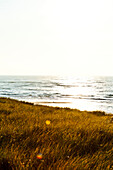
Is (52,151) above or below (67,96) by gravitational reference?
above

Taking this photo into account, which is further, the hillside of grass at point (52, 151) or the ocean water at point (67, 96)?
the ocean water at point (67, 96)

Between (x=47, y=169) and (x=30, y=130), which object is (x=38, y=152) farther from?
(x=30, y=130)

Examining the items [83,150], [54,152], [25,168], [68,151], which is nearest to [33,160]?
[25,168]

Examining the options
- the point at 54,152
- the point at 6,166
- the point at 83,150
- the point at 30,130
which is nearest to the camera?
the point at 6,166

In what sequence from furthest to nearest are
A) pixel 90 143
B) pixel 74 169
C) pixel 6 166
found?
pixel 90 143, pixel 6 166, pixel 74 169

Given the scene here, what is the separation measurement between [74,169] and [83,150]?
1210 millimetres

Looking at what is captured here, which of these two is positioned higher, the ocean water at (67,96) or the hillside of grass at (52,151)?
the hillside of grass at (52,151)

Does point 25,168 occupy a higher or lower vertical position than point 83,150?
higher

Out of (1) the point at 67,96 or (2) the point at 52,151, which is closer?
(2) the point at 52,151

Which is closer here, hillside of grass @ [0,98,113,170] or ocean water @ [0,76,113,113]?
hillside of grass @ [0,98,113,170]

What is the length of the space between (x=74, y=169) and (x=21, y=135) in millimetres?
1922

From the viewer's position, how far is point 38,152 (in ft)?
9.89

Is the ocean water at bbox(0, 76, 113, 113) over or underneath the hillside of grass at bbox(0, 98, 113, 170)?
underneath

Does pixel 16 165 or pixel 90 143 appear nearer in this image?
pixel 16 165
